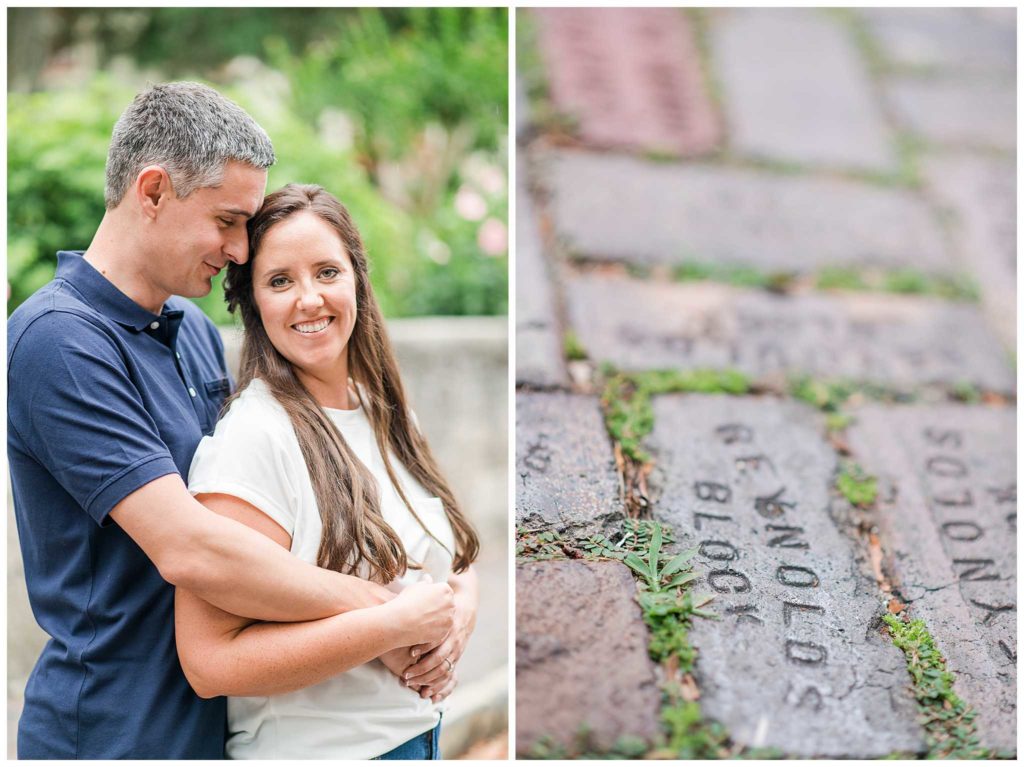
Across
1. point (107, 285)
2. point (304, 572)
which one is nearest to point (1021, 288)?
point (304, 572)

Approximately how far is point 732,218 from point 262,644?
2150 mm

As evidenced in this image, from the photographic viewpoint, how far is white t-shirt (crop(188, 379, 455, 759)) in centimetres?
122

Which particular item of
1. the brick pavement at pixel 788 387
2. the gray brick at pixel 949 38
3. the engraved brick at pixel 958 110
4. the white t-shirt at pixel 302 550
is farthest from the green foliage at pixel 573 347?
the gray brick at pixel 949 38

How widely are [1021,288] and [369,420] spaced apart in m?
1.38

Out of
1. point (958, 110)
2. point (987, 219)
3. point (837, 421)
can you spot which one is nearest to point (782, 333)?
point (837, 421)

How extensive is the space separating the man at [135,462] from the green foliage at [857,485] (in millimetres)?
1030

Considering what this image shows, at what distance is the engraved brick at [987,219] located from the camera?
2.81 metres

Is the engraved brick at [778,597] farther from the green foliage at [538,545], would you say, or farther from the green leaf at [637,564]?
the green foliage at [538,545]

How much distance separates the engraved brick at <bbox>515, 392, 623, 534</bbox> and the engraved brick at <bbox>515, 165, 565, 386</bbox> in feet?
0.30

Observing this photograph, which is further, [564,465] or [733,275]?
[733,275]

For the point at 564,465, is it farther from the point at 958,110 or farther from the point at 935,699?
the point at 958,110

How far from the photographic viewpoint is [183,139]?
4.30ft

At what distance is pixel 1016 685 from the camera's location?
Answer: 1.47m

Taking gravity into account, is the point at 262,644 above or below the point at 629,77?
below
